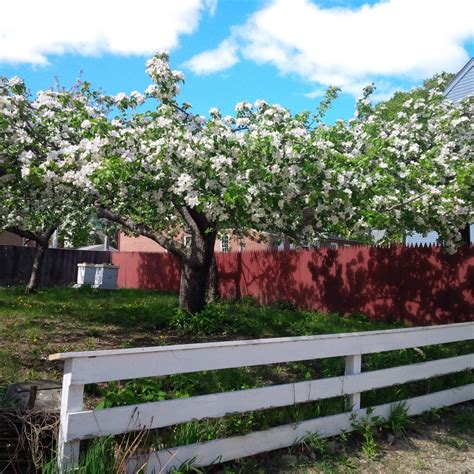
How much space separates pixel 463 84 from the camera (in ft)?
67.4

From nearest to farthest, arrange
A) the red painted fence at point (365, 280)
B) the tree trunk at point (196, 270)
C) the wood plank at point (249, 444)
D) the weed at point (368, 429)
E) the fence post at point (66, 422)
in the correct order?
the fence post at point (66, 422) → the wood plank at point (249, 444) → the weed at point (368, 429) → the tree trunk at point (196, 270) → the red painted fence at point (365, 280)

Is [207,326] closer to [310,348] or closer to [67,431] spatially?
[310,348]

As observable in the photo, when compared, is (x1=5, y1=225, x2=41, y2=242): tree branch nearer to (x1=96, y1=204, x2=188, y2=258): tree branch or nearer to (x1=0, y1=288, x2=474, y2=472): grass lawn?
(x1=0, y1=288, x2=474, y2=472): grass lawn

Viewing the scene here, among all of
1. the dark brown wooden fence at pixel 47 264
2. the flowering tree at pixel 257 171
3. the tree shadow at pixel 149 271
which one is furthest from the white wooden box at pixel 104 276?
the flowering tree at pixel 257 171

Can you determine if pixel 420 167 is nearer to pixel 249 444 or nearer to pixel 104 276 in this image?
pixel 249 444

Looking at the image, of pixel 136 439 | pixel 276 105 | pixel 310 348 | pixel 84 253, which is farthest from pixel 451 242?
pixel 84 253

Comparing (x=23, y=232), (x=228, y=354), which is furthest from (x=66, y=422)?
(x=23, y=232)

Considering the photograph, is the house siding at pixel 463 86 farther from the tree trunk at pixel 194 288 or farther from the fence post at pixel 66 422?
the fence post at pixel 66 422

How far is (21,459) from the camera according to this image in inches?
133

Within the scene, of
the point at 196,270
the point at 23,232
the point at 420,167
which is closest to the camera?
the point at 420,167

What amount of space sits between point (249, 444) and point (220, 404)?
477 mm

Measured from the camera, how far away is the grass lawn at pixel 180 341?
4594mm

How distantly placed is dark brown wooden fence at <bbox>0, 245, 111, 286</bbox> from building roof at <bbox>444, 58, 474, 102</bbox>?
19.7 metres

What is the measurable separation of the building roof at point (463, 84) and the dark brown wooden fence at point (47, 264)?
19.7m
